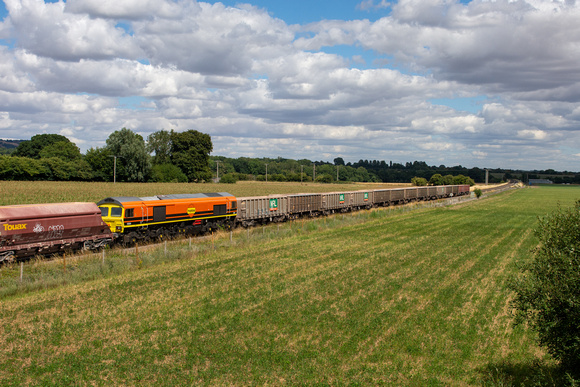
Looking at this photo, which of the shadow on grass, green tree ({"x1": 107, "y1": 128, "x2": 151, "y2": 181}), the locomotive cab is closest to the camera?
the shadow on grass

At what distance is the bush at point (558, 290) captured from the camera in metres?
8.16

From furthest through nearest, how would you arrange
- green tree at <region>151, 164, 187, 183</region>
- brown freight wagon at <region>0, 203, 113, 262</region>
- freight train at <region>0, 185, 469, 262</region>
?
green tree at <region>151, 164, 187, 183</region>
freight train at <region>0, 185, 469, 262</region>
brown freight wagon at <region>0, 203, 113, 262</region>

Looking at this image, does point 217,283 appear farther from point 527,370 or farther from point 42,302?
point 527,370

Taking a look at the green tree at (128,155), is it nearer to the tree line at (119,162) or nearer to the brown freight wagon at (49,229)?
the tree line at (119,162)

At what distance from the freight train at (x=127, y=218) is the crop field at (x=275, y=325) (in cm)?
167

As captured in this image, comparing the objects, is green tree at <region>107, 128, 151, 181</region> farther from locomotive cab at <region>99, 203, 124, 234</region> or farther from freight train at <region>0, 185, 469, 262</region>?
locomotive cab at <region>99, 203, 124, 234</region>

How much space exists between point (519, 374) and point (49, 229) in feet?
72.6

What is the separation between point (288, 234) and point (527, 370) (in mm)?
22997

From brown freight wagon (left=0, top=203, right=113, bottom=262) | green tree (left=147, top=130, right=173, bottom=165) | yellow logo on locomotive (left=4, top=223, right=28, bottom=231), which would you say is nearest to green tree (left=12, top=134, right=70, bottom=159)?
green tree (left=147, top=130, right=173, bottom=165)

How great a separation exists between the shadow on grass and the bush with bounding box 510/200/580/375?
1.18 m

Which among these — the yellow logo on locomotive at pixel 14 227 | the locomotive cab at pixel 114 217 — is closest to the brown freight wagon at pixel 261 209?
the locomotive cab at pixel 114 217

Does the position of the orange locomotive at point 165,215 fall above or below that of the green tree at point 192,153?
below

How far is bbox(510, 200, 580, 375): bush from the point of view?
816 cm

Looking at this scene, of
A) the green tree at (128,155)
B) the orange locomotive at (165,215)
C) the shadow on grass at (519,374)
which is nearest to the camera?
the shadow on grass at (519,374)
